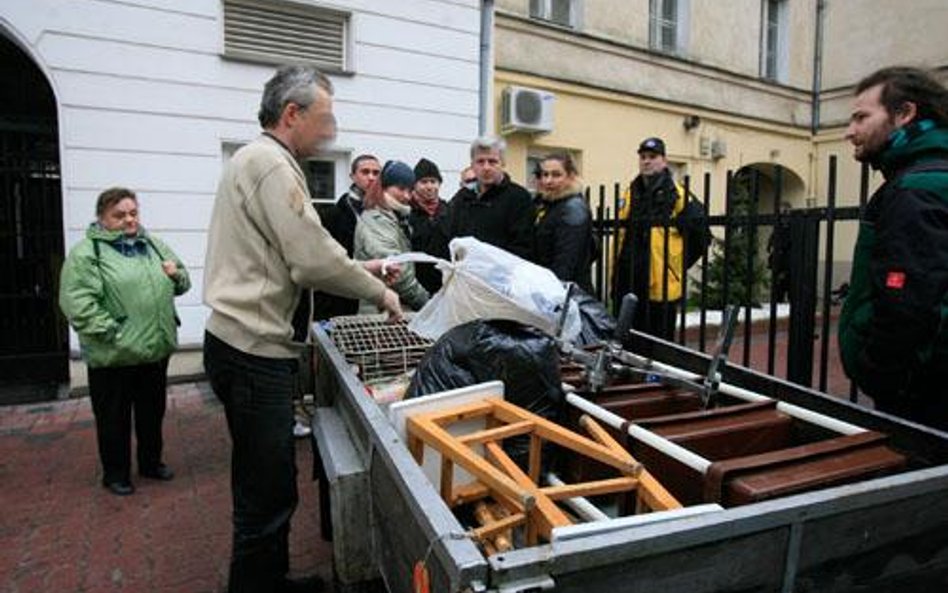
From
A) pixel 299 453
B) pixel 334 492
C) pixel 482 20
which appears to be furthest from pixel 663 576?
pixel 482 20

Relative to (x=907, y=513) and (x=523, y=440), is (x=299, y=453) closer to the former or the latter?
(x=523, y=440)

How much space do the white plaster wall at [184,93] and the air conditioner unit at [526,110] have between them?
1.15 m

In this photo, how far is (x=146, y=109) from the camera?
20.0 feet

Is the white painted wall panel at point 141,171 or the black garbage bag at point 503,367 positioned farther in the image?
the white painted wall panel at point 141,171

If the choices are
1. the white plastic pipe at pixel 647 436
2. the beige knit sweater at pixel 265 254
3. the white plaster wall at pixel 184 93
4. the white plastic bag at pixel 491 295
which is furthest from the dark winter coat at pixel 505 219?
the white plaster wall at pixel 184 93

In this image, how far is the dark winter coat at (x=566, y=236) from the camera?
12.6ft

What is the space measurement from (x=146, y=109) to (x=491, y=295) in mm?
5164

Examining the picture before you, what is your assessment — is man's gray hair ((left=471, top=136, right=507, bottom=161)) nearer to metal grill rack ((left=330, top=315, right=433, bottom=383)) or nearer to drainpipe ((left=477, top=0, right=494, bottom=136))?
metal grill rack ((left=330, top=315, right=433, bottom=383))

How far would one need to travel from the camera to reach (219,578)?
10.1 feet

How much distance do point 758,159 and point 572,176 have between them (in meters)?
10.2

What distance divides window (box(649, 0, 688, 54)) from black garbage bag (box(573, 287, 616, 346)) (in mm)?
9434

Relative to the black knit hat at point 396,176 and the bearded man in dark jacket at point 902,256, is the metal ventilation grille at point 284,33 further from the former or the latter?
the bearded man in dark jacket at point 902,256

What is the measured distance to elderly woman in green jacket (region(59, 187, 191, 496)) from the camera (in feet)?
12.5

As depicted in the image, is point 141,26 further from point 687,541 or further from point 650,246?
point 687,541
